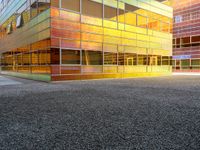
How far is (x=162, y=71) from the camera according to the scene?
26.7 metres

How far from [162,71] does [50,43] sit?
19019mm

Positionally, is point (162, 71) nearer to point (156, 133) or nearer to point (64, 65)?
point (64, 65)

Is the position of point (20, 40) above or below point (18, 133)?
above

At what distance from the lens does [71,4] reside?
53.6 feet

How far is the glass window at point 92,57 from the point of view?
671 inches

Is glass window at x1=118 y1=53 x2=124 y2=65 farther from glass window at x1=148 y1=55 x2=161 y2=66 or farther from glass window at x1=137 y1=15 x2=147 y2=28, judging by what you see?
glass window at x1=148 y1=55 x2=161 y2=66

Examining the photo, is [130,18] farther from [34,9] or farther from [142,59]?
[34,9]

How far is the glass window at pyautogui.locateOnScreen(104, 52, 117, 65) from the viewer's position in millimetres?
18922

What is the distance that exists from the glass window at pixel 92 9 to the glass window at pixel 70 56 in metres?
4.48

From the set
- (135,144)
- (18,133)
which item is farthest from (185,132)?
(18,133)

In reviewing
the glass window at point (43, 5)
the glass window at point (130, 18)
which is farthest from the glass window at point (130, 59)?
the glass window at point (43, 5)

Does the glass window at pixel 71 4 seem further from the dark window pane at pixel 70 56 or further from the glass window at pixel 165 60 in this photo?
the glass window at pixel 165 60

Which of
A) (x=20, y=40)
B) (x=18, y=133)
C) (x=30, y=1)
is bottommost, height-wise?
(x=18, y=133)

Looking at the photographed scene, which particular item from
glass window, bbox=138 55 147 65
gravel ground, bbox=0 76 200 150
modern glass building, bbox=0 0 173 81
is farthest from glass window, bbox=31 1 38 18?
gravel ground, bbox=0 76 200 150
